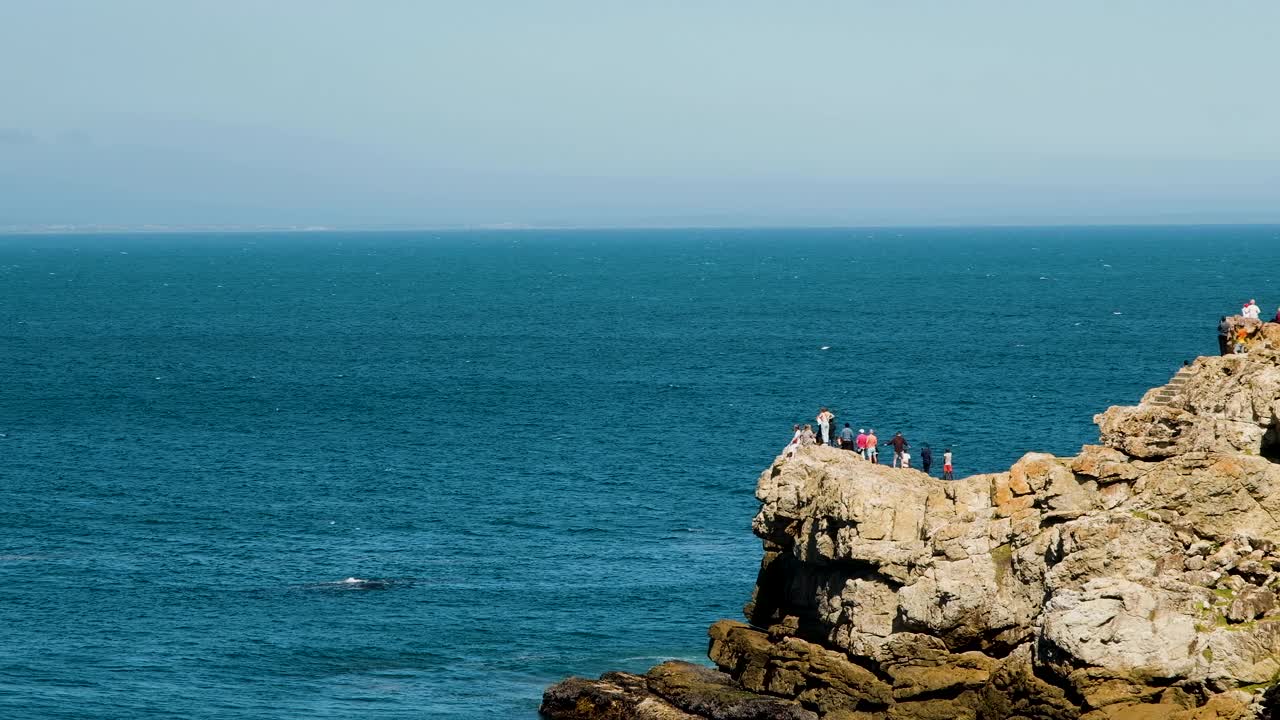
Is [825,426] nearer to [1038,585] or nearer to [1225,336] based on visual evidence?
[1225,336]

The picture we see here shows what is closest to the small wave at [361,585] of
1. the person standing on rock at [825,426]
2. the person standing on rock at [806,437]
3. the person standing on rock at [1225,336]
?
the person standing on rock at [825,426]

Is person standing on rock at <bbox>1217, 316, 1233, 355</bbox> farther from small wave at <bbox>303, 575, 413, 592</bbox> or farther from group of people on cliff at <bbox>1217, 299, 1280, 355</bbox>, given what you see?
small wave at <bbox>303, 575, 413, 592</bbox>

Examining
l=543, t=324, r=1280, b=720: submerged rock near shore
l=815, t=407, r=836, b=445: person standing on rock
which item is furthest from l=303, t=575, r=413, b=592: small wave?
l=815, t=407, r=836, b=445: person standing on rock

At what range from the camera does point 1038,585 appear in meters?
49.2

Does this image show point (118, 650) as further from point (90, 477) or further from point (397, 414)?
point (397, 414)

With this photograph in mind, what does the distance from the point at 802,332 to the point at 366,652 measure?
126 metres

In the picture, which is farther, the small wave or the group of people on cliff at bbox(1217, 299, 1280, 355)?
the small wave

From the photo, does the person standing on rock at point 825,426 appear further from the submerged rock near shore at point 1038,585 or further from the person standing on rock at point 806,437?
the submerged rock near shore at point 1038,585

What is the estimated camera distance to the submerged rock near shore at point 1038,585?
45500mm

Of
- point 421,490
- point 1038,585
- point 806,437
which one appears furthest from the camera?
point 421,490

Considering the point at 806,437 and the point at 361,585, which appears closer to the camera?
the point at 806,437

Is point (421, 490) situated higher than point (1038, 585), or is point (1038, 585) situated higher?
point (1038, 585)

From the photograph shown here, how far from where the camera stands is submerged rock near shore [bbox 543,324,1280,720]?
4550 cm

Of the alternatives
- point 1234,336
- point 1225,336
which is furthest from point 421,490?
point 1234,336
